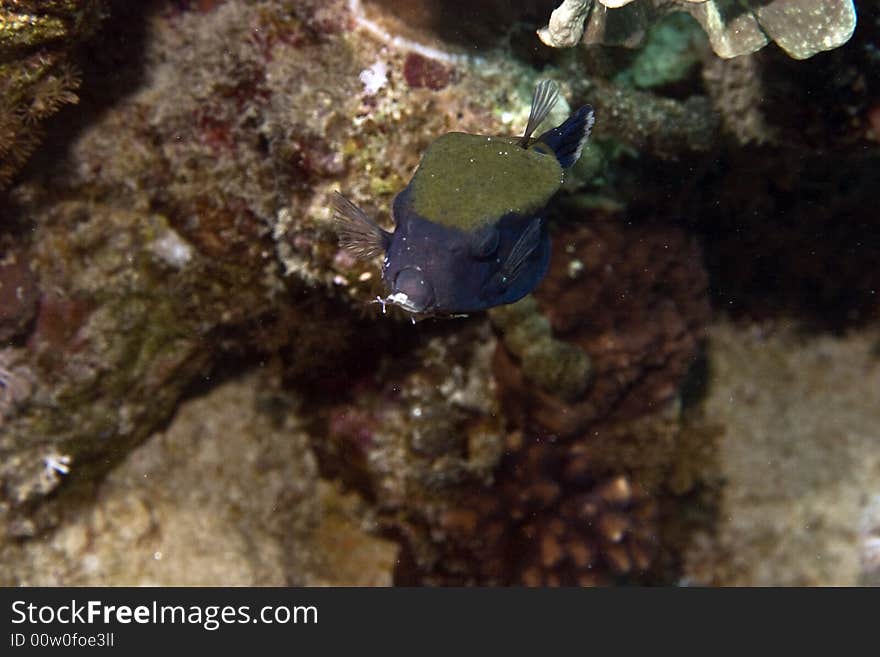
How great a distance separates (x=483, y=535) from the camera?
480cm

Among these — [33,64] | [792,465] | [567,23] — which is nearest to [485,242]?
[567,23]

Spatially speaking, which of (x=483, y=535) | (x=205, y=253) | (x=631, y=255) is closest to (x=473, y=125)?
(x=631, y=255)

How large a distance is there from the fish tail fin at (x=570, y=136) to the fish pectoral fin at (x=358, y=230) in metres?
0.93

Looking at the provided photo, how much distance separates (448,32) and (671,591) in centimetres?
404

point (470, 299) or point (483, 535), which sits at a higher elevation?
point (470, 299)

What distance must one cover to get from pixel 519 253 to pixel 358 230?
0.67m

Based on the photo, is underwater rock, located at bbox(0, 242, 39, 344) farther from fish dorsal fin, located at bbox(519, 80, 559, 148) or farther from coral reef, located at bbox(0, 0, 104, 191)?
fish dorsal fin, located at bbox(519, 80, 559, 148)

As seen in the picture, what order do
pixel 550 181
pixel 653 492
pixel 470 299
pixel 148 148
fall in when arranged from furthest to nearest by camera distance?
pixel 653 492 → pixel 148 148 → pixel 550 181 → pixel 470 299

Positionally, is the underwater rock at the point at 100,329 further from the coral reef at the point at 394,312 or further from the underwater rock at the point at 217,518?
the underwater rock at the point at 217,518

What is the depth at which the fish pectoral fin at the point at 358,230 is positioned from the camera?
2637 millimetres

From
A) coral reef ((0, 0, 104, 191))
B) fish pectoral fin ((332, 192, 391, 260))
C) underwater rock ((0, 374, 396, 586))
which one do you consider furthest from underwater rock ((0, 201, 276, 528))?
fish pectoral fin ((332, 192, 391, 260))

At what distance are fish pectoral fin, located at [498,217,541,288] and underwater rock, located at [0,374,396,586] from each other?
10.6 ft

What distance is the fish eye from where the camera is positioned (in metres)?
2.38

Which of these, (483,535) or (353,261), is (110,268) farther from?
(483,535)
